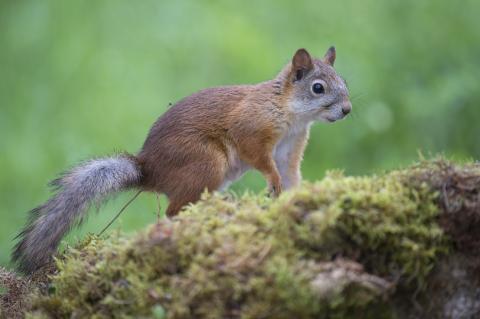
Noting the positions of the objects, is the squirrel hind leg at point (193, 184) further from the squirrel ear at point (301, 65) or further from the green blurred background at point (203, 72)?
the green blurred background at point (203, 72)

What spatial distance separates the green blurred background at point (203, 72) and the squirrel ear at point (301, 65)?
4.65 ft

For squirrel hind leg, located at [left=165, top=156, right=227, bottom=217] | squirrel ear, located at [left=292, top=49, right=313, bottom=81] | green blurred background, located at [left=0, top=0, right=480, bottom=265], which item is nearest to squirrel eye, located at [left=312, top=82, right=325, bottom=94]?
squirrel ear, located at [left=292, top=49, right=313, bottom=81]

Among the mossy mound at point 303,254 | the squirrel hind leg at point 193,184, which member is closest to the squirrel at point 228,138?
the squirrel hind leg at point 193,184

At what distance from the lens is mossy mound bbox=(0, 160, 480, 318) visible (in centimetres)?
202

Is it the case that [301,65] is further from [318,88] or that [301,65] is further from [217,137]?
[217,137]

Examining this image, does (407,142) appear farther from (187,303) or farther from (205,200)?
(187,303)

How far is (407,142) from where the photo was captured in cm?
599

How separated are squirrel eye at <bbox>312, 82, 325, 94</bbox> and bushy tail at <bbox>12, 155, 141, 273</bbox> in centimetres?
115

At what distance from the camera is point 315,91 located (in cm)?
422

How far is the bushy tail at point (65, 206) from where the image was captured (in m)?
2.97

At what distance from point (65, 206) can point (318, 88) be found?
5.40 ft

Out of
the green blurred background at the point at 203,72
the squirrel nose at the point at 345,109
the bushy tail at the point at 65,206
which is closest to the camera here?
the bushy tail at the point at 65,206

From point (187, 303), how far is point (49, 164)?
162 inches

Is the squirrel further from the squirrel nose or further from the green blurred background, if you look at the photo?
the green blurred background
